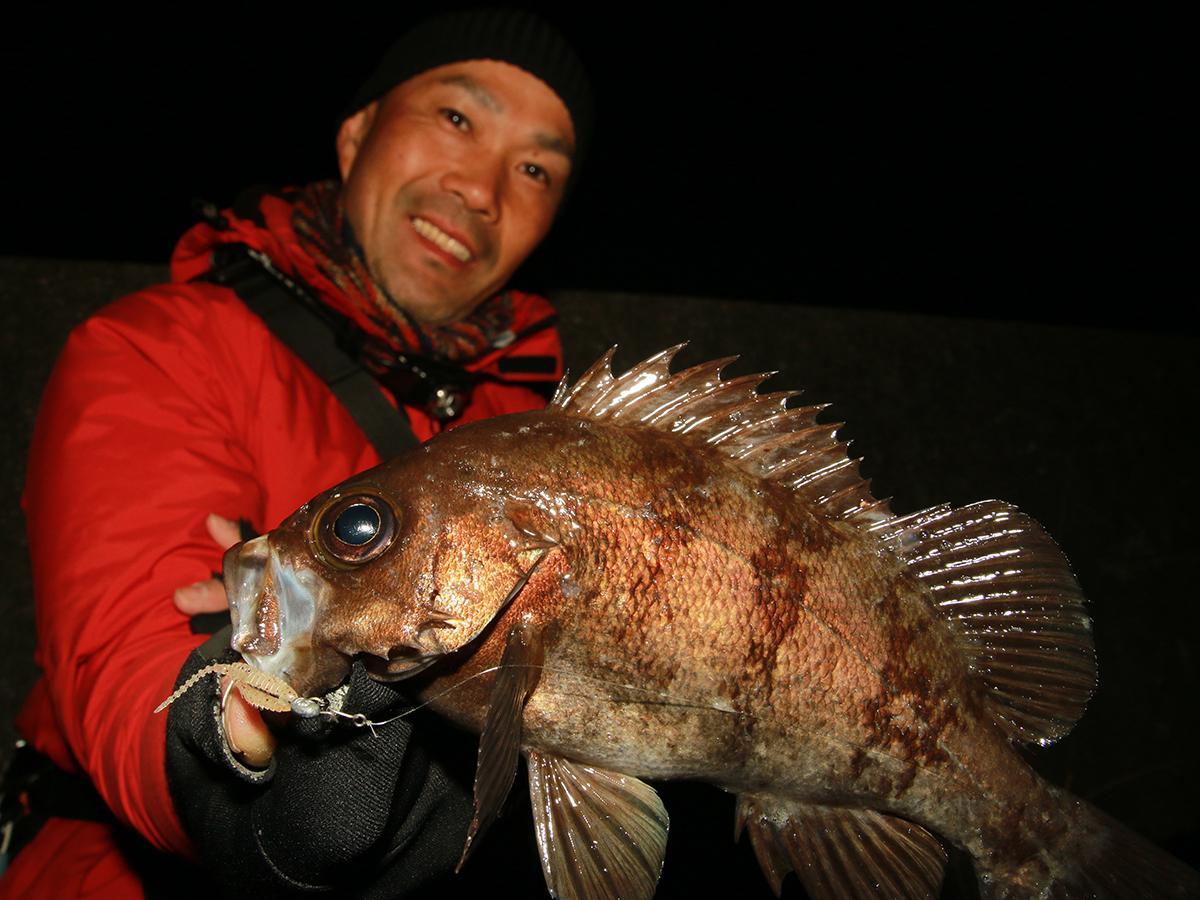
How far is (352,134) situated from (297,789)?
197 centimetres

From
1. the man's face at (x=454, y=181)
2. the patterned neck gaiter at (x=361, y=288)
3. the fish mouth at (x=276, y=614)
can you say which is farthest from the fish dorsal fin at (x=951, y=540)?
the man's face at (x=454, y=181)

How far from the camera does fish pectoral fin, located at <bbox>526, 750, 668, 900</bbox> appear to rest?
82 centimetres

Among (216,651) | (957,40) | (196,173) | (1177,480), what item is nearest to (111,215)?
(196,173)

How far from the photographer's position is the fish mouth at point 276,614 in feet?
2.39

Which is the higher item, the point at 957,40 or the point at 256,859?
the point at 957,40

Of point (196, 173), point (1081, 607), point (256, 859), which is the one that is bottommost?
point (256, 859)

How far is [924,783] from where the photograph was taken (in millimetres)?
901

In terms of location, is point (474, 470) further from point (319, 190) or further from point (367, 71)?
point (367, 71)

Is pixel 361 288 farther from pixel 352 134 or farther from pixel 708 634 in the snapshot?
pixel 708 634

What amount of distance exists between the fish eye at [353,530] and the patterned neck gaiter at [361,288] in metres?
0.98

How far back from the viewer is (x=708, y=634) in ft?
2.64

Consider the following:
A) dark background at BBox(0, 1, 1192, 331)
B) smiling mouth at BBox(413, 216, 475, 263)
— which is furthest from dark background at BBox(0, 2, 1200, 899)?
smiling mouth at BBox(413, 216, 475, 263)

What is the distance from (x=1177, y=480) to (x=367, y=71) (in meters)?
4.40

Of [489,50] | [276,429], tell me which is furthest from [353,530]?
[489,50]
